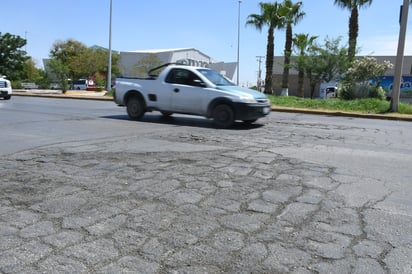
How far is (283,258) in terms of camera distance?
10.3 feet

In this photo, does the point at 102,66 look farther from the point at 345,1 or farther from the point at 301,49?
the point at 345,1

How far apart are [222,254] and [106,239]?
978 millimetres

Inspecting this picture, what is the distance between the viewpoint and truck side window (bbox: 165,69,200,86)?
37.7 feet

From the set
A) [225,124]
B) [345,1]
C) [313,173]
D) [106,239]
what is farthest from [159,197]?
[345,1]

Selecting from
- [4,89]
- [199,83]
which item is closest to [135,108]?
[199,83]

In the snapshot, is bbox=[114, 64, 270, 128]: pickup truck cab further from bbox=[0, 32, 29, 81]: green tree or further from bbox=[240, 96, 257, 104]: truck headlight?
bbox=[0, 32, 29, 81]: green tree

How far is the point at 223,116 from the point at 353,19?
71.6 feet

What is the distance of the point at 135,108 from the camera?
40.4 ft

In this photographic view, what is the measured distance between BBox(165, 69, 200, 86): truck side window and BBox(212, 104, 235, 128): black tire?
1040mm

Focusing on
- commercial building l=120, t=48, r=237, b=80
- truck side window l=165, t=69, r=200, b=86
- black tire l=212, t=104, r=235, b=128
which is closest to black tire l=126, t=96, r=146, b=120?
truck side window l=165, t=69, r=200, b=86

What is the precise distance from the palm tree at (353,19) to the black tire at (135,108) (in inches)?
822

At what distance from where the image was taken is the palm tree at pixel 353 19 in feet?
93.6

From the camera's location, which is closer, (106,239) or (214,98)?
(106,239)

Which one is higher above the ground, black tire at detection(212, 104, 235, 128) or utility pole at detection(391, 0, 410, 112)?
utility pole at detection(391, 0, 410, 112)
